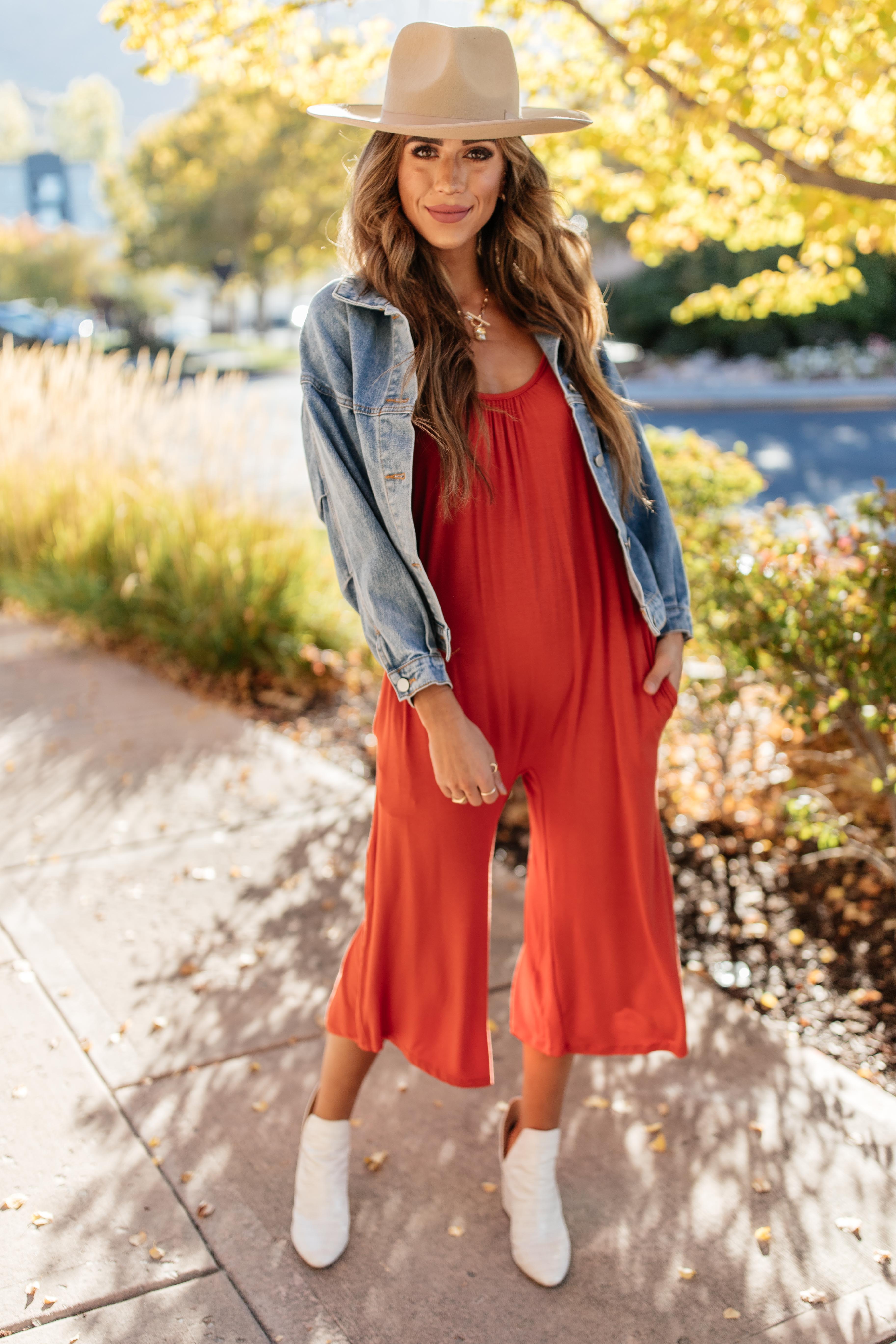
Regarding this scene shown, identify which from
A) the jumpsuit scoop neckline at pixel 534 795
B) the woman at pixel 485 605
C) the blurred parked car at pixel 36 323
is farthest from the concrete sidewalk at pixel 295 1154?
the blurred parked car at pixel 36 323

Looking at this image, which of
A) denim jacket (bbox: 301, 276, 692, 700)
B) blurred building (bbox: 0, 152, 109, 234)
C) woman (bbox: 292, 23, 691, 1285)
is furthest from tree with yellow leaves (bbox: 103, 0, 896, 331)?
blurred building (bbox: 0, 152, 109, 234)

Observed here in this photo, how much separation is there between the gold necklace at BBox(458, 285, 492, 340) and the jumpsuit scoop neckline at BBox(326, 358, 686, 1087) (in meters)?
0.12

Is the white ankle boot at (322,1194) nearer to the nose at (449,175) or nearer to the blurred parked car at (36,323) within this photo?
the nose at (449,175)

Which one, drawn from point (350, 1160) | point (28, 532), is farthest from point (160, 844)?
point (28, 532)

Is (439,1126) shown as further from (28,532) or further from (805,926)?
(28,532)

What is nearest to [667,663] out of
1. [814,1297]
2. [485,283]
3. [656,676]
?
[656,676]

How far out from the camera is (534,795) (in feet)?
7.14

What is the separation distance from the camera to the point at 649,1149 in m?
2.52

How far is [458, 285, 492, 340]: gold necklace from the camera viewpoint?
2092mm

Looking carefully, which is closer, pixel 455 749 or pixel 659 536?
pixel 455 749

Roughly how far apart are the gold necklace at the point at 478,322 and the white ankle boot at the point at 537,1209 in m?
1.48

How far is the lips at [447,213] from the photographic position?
197 centimetres

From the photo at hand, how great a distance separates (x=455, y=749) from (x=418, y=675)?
0.44ft

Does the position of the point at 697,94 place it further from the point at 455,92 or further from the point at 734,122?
the point at 455,92
